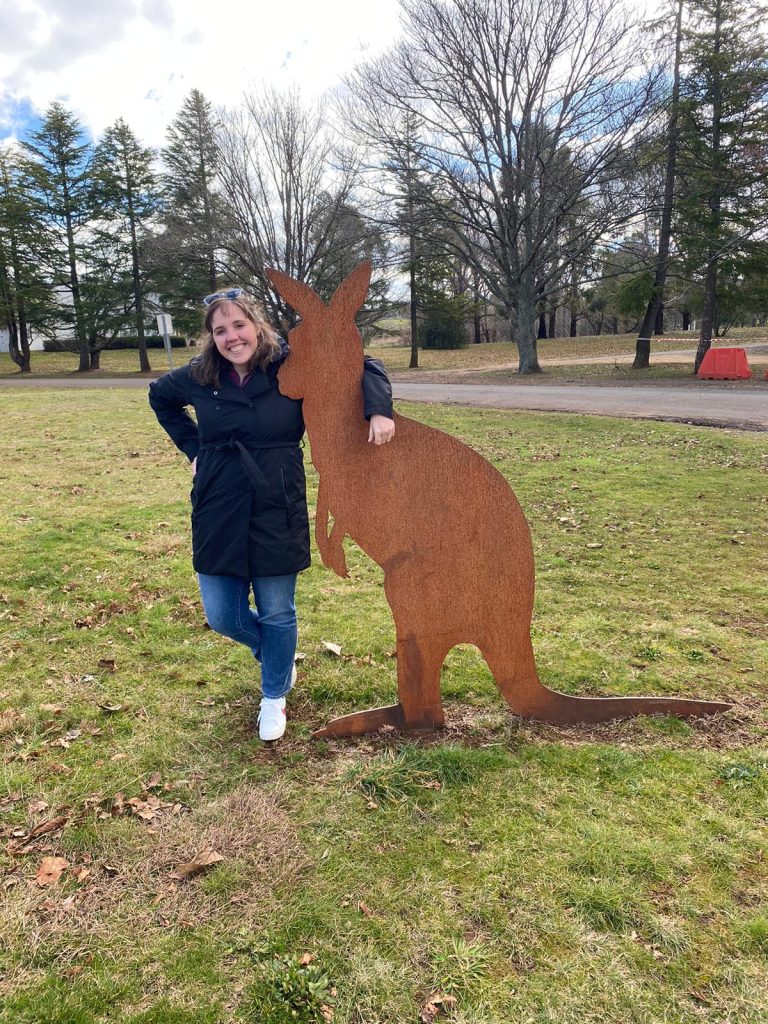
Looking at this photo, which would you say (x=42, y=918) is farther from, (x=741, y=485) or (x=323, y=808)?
(x=741, y=485)

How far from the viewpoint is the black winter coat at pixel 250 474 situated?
269 cm

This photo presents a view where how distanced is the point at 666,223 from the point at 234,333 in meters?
22.8

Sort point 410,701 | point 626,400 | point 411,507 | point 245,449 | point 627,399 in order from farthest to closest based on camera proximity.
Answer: point 627,399 < point 626,400 < point 410,701 < point 411,507 < point 245,449

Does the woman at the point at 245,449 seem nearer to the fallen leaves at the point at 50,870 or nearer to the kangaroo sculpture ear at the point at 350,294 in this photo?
the kangaroo sculpture ear at the point at 350,294

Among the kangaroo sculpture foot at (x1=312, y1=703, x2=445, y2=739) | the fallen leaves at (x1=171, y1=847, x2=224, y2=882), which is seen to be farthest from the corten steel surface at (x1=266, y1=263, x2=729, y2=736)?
the fallen leaves at (x1=171, y1=847, x2=224, y2=882)

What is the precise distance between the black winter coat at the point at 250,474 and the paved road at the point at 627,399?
1037 cm

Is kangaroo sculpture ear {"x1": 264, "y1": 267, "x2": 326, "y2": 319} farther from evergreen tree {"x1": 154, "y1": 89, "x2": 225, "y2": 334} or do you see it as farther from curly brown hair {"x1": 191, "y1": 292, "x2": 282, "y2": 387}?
evergreen tree {"x1": 154, "y1": 89, "x2": 225, "y2": 334}

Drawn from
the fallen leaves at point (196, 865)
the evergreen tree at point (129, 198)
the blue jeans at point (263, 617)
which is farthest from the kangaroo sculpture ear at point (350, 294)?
the evergreen tree at point (129, 198)

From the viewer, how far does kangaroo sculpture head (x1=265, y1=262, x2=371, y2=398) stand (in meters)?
2.72

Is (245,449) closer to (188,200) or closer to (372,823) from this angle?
(372,823)

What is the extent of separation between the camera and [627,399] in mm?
15133

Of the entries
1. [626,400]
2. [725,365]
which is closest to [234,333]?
[626,400]

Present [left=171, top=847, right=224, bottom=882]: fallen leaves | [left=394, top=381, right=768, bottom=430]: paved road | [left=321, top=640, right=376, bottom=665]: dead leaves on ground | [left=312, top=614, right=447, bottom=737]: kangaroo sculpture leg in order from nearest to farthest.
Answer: [left=171, top=847, right=224, bottom=882]: fallen leaves → [left=312, top=614, right=447, bottom=737]: kangaroo sculpture leg → [left=321, top=640, right=376, bottom=665]: dead leaves on ground → [left=394, top=381, right=768, bottom=430]: paved road

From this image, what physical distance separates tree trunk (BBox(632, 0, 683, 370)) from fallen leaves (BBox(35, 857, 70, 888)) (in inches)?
886
